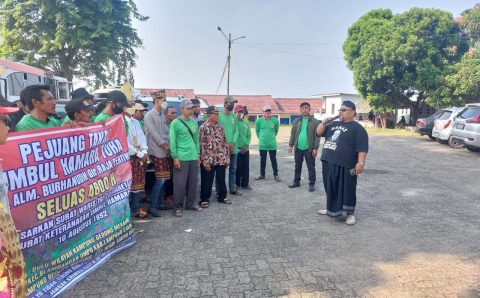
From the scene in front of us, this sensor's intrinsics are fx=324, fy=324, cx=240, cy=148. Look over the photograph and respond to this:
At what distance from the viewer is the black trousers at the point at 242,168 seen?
267 inches

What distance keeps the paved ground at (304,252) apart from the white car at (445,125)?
751 cm

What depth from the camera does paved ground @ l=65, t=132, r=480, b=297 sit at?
10.0ft

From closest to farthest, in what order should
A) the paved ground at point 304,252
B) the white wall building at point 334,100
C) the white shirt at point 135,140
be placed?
1. the paved ground at point 304,252
2. the white shirt at point 135,140
3. the white wall building at point 334,100

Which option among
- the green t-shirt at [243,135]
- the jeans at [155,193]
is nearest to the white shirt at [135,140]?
the jeans at [155,193]

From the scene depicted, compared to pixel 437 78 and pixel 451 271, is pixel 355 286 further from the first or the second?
pixel 437 78

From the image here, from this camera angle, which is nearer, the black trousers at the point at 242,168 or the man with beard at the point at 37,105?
the man with beard at the point at 37,105

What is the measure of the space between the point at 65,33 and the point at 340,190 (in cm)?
1872

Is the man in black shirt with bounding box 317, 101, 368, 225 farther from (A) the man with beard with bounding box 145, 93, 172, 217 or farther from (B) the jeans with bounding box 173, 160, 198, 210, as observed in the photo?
(A) the man with beard with bounding box 145, 93, 172, 217

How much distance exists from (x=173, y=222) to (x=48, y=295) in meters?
2.14

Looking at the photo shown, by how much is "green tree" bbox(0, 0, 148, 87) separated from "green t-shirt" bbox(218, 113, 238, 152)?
15.8 metres

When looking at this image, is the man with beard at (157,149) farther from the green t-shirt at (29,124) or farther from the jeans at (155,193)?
the green t-shirt at (29,124)

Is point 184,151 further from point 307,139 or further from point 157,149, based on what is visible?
point 307,139

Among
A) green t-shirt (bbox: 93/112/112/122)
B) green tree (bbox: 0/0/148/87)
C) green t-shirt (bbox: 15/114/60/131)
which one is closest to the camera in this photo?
green t-shirt (bbox: 15/114/60/131)

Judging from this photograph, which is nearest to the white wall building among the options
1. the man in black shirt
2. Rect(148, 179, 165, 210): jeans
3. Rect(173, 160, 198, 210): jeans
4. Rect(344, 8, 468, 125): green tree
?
Rect(344, 8, 468, 125): green tree
